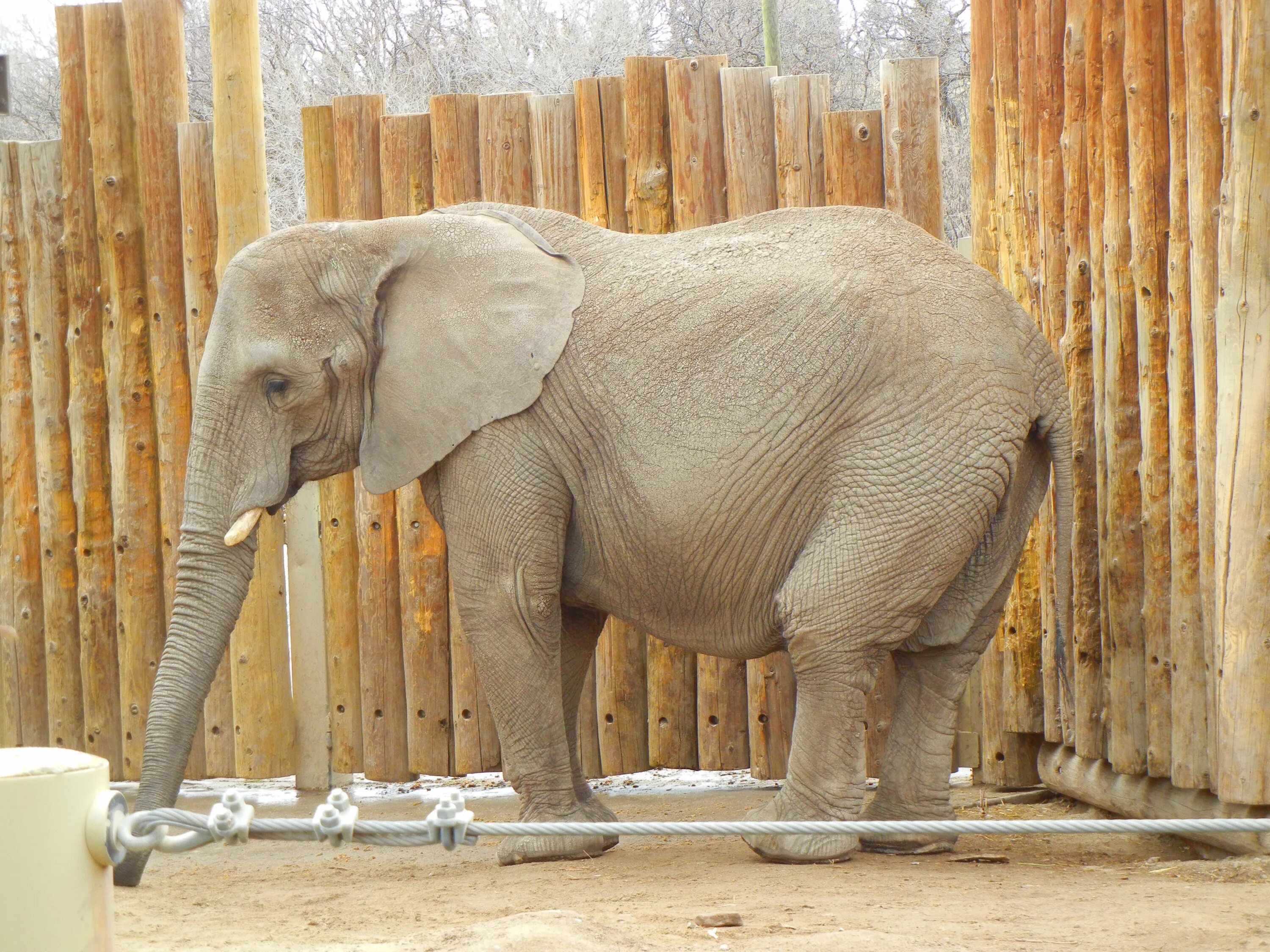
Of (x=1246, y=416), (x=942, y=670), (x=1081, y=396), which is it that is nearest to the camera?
(x=1246, y=416)

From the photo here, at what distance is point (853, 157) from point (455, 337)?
2139mm

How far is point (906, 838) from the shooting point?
5.30 metres

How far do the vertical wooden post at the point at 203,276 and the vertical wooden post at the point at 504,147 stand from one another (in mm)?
1263

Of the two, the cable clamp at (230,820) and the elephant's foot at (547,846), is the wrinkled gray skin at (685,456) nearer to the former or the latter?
the elephant's foot at (547,846)

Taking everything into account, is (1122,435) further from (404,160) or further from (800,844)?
(404,160)

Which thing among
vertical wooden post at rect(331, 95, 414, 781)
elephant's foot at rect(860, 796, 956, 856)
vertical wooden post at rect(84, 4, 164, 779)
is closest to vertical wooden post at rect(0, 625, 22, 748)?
vertical wooden post at rect(84, 4, 164, 779)

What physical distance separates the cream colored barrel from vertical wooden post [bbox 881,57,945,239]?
4.55m

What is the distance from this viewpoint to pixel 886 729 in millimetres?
6398

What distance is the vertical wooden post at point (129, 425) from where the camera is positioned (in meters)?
6.77

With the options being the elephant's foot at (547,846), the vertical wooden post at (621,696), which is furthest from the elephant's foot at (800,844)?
the vertical wooden post at (621,696)

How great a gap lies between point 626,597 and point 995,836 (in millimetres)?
1780

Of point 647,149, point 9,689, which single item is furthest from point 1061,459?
point 9,689

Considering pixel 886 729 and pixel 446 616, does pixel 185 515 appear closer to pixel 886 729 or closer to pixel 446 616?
pixel 446 616

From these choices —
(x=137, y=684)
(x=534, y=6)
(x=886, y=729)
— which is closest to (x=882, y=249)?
(x=886, y=729)
